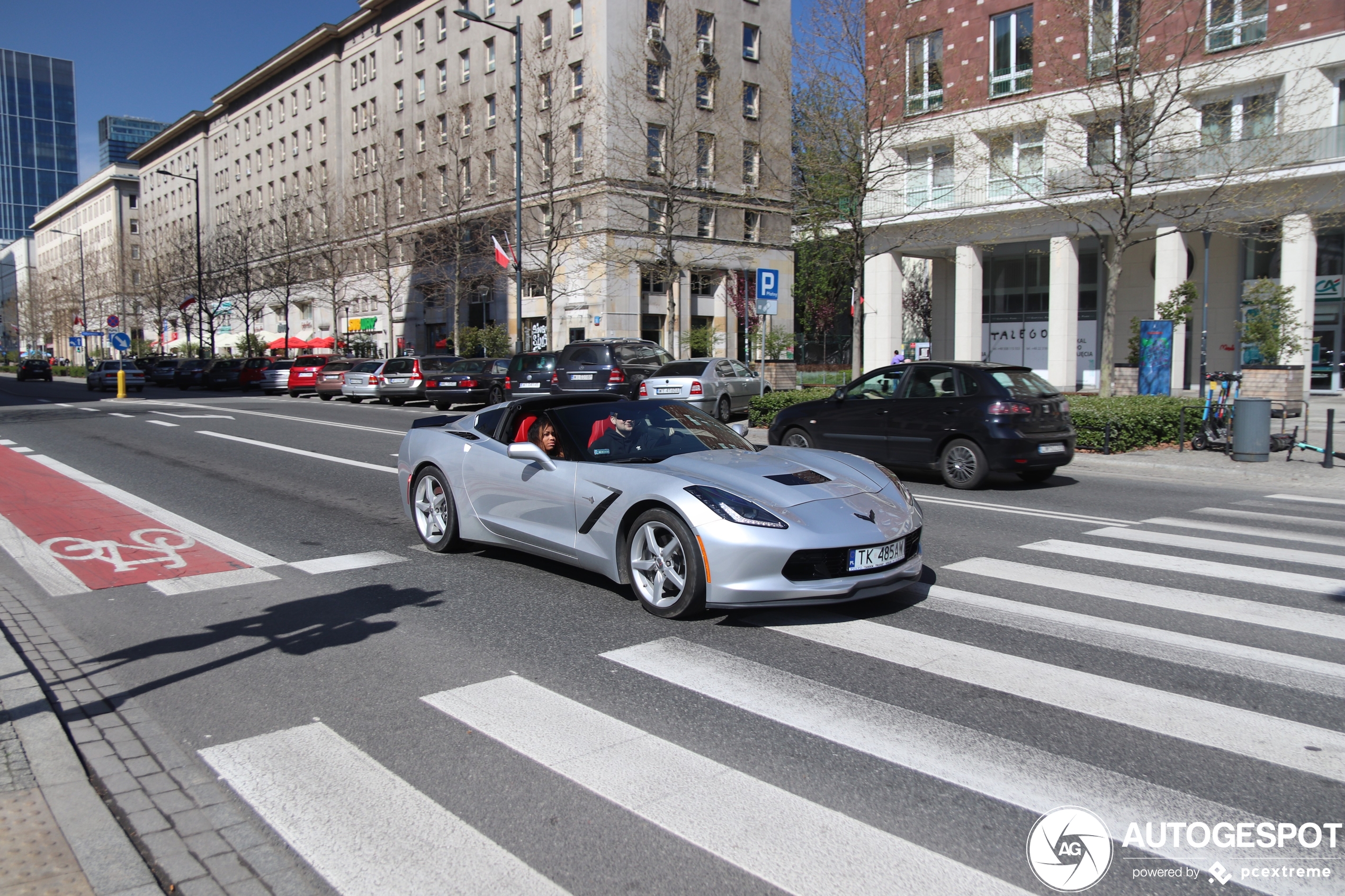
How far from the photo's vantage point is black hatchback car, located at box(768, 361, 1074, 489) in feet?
37.2

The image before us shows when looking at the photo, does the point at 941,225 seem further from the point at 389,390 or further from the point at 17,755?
the point at 17,755

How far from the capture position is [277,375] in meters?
40.6

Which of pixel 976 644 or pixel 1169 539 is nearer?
pixel 976 644

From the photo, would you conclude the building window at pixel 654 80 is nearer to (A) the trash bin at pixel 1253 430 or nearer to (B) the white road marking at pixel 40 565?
(A) the trash bin at pixel 1253 430

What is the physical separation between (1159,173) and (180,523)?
23.9m

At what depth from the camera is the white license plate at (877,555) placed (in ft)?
18.1

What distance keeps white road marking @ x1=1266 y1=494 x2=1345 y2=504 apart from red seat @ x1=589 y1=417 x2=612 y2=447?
8670 mm

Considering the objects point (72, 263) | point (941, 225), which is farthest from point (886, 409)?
point (72, 263)

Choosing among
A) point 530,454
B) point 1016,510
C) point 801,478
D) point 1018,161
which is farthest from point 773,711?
point 1018,161

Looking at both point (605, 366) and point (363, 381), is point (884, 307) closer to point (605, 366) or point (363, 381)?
point (605, 366)

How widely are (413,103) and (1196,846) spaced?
208 feet

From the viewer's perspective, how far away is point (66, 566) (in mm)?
7703

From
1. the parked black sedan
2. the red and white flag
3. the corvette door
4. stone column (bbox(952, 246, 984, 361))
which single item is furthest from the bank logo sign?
stone column (bbox(952, 246, 984, 361))

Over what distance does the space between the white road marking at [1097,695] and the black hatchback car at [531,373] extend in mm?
20784
